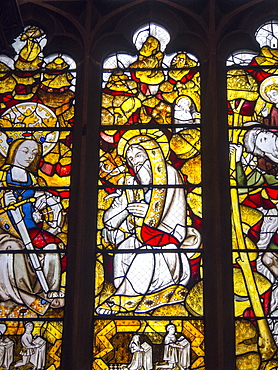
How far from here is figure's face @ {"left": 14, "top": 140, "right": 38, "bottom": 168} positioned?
862cm

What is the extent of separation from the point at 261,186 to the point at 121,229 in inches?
51.8

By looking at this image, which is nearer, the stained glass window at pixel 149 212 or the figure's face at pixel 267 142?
the stained glass window at pixel 149 212

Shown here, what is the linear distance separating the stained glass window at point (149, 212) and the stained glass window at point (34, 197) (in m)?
0.35

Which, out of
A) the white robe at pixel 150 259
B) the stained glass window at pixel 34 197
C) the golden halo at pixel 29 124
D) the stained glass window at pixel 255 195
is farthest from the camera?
the golden halo at pixel 29 124

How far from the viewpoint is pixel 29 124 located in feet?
29.0

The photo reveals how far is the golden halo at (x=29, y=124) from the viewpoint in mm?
8734

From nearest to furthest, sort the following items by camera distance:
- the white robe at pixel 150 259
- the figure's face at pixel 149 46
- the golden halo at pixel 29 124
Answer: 1. the white robe at pixel 150 259
2. the golden halo at pixel 29 124
3. the figure's face at pixel 149 46

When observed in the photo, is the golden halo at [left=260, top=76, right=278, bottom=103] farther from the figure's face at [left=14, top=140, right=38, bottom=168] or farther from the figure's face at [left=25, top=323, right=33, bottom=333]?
the figure's face at [left=25, top=323, right=33, bottom=333]

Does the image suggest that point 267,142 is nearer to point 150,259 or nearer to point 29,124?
point 150,259

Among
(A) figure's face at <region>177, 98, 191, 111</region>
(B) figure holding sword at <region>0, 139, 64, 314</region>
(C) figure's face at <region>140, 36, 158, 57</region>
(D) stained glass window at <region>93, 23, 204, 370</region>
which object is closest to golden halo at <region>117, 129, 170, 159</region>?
(D) stained glass window at <region>93, 23, 204, 370</region>

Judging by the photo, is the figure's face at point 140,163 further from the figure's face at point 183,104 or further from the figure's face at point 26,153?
the figure's face at point 26,153

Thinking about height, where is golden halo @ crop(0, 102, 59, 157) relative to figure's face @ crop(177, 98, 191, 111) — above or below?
below

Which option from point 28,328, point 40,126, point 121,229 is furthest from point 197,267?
point 40,126

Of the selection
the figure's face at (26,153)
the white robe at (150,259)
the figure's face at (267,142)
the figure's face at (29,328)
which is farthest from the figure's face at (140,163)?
the figure's face at (29,328)
